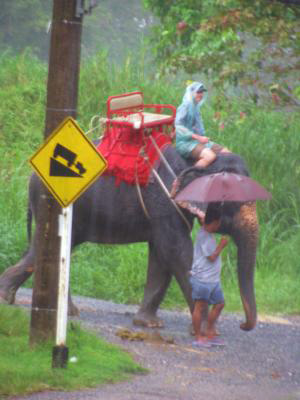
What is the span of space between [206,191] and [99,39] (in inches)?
1062

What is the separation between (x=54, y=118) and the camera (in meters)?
8.52

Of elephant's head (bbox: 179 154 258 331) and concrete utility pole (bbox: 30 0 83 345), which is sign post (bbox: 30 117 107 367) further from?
elephant's head (bbox: 179 154 258 331)

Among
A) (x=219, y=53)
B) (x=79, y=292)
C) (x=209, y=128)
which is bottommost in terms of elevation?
(x=79, y=292)

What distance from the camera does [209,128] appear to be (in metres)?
19.0

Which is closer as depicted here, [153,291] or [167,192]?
[167,192]

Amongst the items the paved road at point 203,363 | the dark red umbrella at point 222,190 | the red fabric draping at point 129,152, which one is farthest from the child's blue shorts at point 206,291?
the red fabric draping at point 129,152

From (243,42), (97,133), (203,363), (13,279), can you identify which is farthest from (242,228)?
(97,133)

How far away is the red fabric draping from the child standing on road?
3.16 ft

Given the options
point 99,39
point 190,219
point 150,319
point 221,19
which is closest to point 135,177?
point 190,219

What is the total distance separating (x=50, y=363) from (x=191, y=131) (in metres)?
3.36

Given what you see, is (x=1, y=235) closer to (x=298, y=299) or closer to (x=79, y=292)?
(x=79, y=292)

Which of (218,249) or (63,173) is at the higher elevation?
(63,173)

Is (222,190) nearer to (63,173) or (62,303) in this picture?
(63,173)

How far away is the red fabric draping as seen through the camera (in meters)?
10.7
